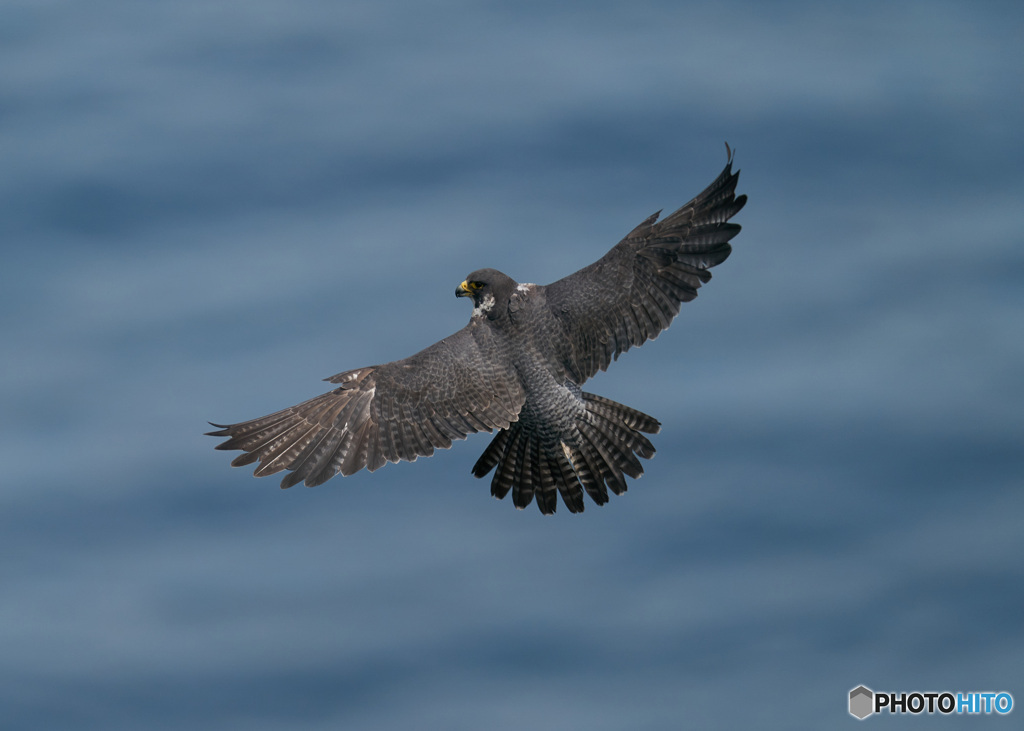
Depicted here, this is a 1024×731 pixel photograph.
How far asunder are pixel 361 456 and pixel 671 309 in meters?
3.87

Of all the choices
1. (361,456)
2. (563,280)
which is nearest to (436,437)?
(361,456)

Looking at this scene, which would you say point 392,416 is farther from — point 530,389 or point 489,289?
point 489,289

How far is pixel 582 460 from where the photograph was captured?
24922 millimetres

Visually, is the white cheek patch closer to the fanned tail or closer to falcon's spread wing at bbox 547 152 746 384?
falcon's spread wing at bbox 547 152 746 384

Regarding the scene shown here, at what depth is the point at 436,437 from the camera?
79.3 feet

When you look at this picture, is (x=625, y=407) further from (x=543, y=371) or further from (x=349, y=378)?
(x=349, y=378)

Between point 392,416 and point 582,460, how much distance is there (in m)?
2.26

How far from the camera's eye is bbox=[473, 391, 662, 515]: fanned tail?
24891 mm

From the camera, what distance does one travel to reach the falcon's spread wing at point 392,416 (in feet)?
79.0

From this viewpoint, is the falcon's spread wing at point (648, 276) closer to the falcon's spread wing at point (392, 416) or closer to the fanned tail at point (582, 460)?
the fanned tail at point (582, 460)

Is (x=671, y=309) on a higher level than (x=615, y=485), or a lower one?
higher

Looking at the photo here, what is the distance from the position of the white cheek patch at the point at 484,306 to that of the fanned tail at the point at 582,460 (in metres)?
1.36

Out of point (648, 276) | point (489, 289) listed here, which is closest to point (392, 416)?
point (489, 289)

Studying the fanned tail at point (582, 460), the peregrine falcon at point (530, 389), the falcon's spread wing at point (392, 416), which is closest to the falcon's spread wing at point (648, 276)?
the peregrine falcon at point (530, 389)
